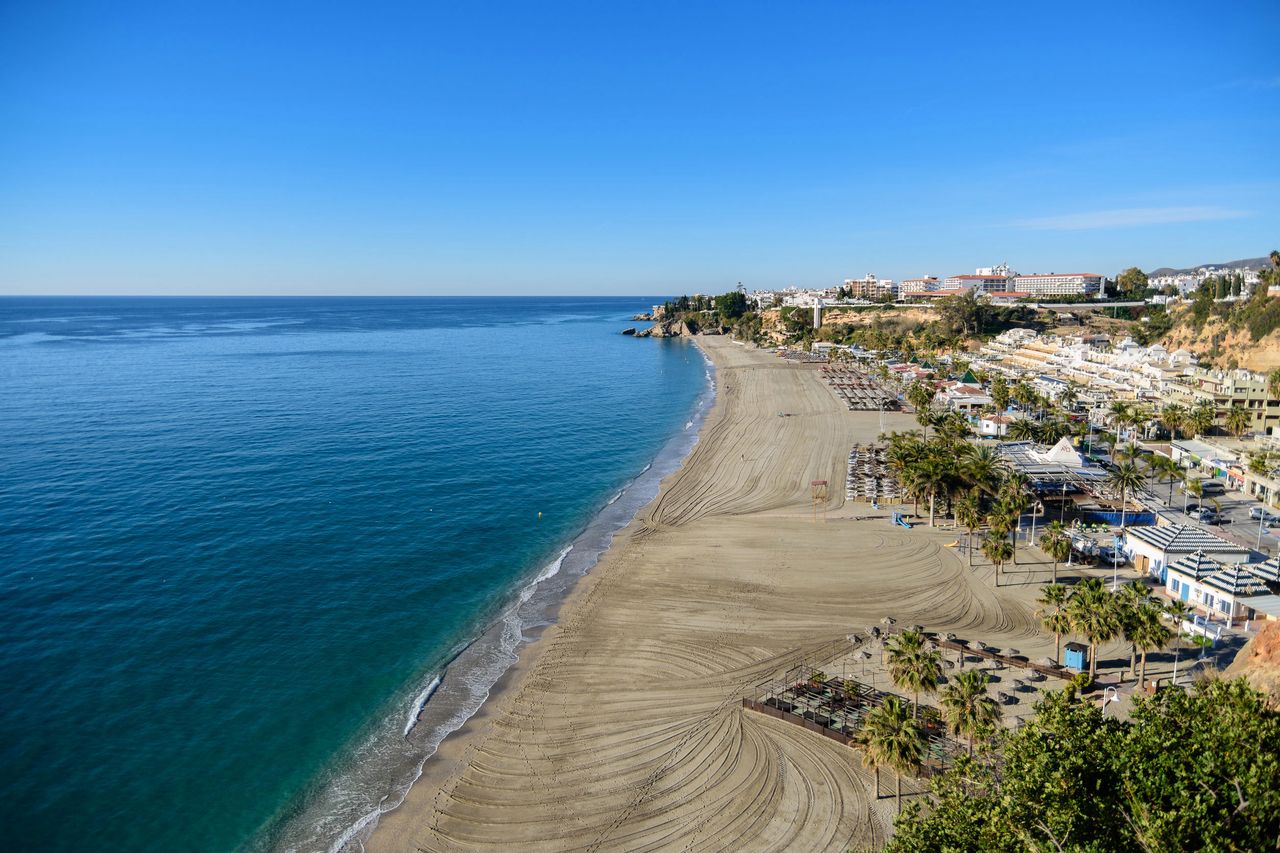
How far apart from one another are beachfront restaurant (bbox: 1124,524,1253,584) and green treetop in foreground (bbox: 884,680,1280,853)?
2121cm

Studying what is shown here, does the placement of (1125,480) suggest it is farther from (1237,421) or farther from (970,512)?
(1237,421)

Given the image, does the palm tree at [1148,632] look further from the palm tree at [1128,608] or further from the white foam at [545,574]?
the white foam at [545,574]

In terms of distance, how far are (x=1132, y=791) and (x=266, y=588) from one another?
35.1 meters

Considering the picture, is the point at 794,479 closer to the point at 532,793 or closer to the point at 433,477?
the point at 433,477

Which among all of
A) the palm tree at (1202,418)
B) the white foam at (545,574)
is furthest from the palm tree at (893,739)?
the palm tree at (1202,418)

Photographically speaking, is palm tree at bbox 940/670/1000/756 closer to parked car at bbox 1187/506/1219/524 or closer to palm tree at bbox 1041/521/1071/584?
palm tree at bbox 1041/521/1071/584

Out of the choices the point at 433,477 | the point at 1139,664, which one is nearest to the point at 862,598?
the point at 1139,664

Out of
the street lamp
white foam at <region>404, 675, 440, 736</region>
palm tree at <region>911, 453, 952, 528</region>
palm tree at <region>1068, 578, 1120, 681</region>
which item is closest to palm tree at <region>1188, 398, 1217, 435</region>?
palm tree at <region>911, 453, 952, 528</region>

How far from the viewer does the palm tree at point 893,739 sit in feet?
61.6

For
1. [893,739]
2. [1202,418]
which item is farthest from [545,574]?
[1202,418]

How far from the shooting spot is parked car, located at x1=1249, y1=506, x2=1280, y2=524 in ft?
131

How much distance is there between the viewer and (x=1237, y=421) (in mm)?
57125

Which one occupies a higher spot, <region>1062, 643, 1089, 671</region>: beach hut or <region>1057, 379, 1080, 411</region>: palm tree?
<region>1057, 379, 1080, 411</region>: palm tree

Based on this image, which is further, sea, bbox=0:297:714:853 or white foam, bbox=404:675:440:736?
white foam, bbox=404:675:440:736
